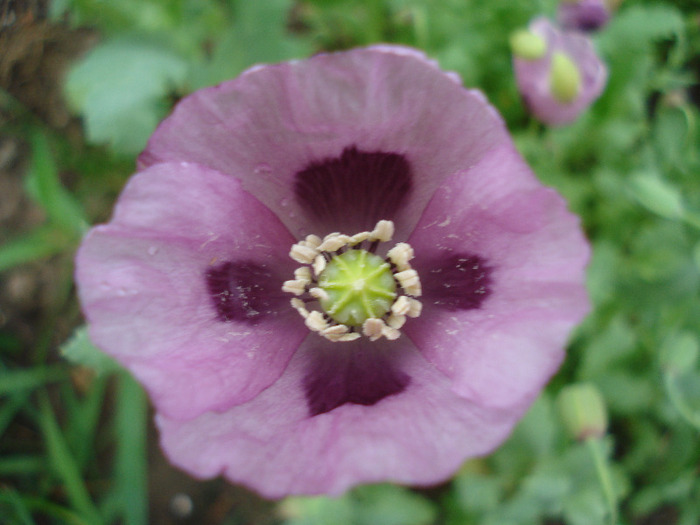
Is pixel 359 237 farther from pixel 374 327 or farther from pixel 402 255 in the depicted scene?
pixel 374 327

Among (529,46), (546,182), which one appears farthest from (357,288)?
(546,182)

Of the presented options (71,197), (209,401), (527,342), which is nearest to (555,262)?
(527,342)

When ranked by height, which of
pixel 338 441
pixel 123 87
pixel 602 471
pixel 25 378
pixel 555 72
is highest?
pixel 555 72

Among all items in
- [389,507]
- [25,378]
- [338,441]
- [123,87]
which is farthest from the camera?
[25,378]

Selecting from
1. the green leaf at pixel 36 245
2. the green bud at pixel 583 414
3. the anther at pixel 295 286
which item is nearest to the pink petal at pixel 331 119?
the anther at pixel 295 286

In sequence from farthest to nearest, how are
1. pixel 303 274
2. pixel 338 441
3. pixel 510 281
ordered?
pixel 303 274, pixel 510 281, pixel 338 441

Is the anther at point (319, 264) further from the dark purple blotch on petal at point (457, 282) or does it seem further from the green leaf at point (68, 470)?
the green leaf at point (68, 470)

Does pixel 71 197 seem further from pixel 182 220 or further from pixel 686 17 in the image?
pixel 686 17

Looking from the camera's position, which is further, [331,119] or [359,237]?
[359,237]

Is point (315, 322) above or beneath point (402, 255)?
beneath
